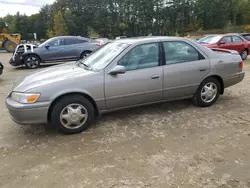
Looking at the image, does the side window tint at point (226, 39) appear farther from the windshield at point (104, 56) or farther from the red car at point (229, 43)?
the windshield at point (104, 56)

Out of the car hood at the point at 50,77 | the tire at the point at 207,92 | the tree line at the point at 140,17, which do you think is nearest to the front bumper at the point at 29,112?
the car hood at the point at 50,77

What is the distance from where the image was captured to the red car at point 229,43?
10727 millimetres

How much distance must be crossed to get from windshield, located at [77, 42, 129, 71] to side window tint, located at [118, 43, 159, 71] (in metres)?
0.17

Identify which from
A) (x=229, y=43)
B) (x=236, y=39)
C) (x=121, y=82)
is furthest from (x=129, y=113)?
(x=236, y=39)

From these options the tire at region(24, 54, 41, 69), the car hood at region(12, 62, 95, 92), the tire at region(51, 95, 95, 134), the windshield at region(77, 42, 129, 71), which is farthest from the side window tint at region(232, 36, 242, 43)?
the tire at region(51, 95, 95, 134)

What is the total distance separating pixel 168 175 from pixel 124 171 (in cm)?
50

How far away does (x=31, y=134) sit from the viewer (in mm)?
3623

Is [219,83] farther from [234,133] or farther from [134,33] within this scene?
[134,33]

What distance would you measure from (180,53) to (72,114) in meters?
2.23

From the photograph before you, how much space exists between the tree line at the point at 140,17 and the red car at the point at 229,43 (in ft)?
148

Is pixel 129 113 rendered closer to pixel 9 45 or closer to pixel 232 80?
pixel 232 80

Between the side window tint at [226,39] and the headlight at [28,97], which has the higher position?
the side window tint at [226,39]

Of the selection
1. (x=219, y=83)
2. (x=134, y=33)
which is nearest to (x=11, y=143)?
(x=219, y=83)

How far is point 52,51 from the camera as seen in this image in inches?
412
